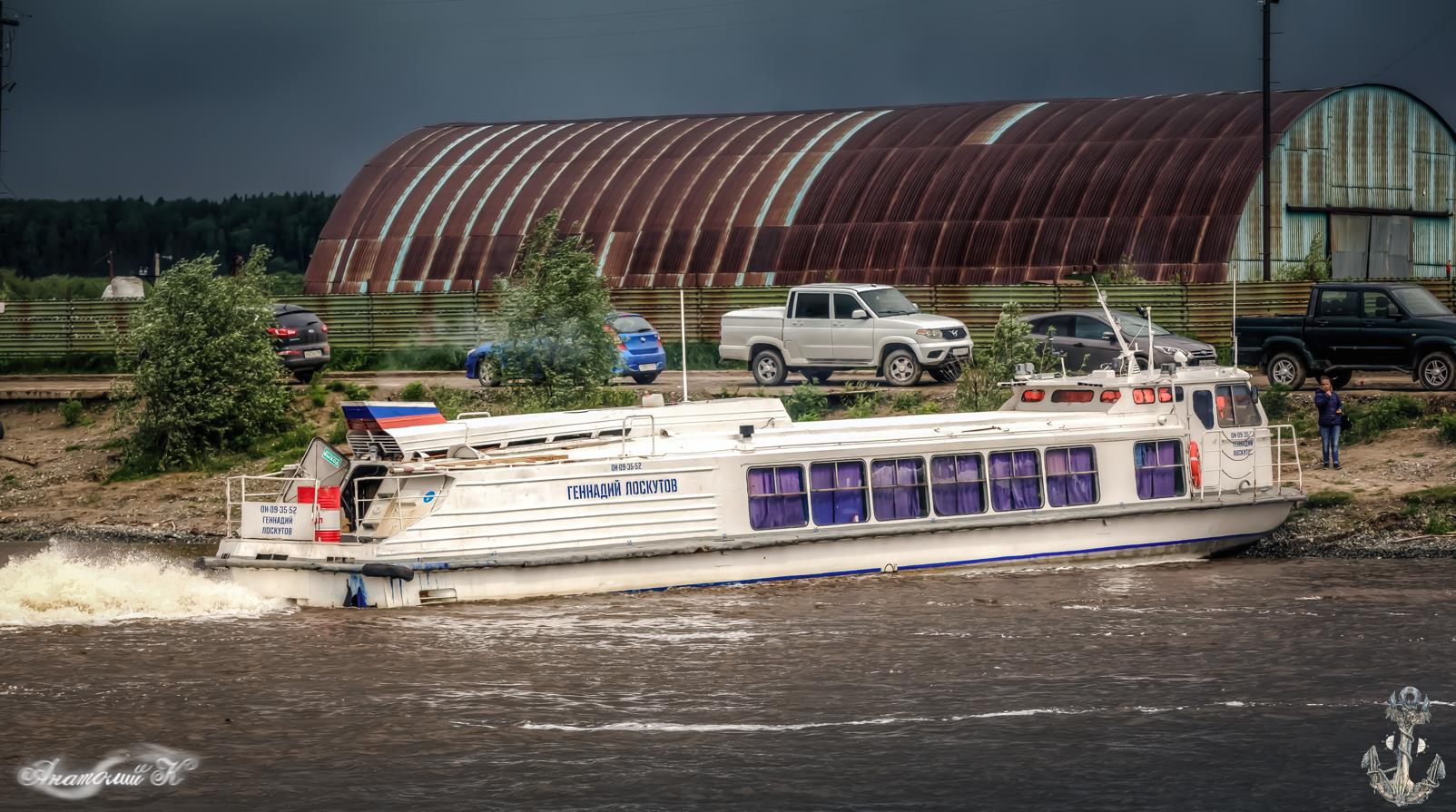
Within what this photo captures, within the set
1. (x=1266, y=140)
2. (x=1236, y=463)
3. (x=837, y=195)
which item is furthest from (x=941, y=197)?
(x=1236, y=463)

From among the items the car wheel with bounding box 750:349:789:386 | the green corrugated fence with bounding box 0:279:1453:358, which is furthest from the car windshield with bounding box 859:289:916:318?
the green corrugated fence with bounding box 0:279:1453:358

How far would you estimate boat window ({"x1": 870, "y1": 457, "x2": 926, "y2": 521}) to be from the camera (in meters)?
23.3

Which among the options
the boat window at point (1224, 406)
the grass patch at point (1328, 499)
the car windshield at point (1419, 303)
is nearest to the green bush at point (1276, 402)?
the car windshield at point (1419, 303)

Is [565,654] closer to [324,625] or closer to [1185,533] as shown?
[324,625]

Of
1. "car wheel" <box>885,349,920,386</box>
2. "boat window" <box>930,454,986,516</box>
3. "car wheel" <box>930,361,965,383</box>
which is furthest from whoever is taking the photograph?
"car wheel" <box>930,361,965,383</box>

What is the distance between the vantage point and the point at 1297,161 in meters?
49.0

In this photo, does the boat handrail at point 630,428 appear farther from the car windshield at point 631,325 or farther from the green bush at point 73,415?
the green bush at point 73,415

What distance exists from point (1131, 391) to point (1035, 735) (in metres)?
10.3

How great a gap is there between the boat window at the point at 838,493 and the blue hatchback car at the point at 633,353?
13.8 meters

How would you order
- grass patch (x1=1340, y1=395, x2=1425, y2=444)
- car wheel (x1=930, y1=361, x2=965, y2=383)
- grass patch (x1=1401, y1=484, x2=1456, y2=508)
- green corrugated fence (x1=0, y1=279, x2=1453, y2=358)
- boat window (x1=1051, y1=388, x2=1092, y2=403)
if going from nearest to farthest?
1. boat window (x1=1051, y1=388, x2=1092, y2=403)
2. grass patch (x1=1401, y1=484, x2=1456, y2=508)
3. grass patch (x1=1340, y1=395, x2=1425, y2=444)
4. car wheel (x1=930, y1=361, x2=965, y2=383)
5. green corrugated fence (x1=0, y1=279, x2=1453, y2=358)

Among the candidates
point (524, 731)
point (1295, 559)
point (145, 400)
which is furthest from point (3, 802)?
point (145, 400)

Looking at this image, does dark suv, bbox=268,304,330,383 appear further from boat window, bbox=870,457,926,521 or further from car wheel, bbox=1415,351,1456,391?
car wheel, bbox=1415,351,1456,391

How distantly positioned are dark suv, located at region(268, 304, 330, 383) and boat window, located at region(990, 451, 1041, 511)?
68.2ft

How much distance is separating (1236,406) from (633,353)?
15631 millimetres
